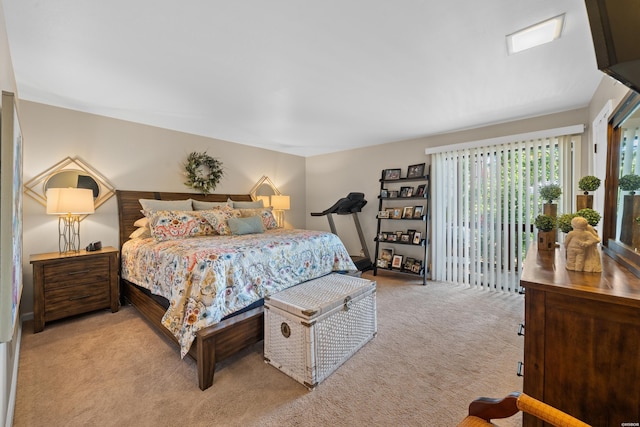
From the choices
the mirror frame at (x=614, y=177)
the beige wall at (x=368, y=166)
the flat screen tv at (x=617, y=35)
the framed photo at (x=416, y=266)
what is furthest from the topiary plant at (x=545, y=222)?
the framed photo at (x=416, y=266)

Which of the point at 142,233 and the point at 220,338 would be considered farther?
the point at 142,233

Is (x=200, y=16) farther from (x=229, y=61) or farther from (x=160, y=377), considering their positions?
(x=160, y=377)

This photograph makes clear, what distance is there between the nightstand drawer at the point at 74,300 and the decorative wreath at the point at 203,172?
1.73 m

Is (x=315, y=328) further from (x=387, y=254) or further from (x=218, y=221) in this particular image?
(x=387, y=254)

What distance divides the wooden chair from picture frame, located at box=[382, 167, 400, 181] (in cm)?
374

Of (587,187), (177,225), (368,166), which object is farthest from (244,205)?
(587,187)

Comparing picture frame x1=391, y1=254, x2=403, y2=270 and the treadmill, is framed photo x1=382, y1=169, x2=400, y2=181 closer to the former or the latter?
the treadmill

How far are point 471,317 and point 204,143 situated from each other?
433 centimetres

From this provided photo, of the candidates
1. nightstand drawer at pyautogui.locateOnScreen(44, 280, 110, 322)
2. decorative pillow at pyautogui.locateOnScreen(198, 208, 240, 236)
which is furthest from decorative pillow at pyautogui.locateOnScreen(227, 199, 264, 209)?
nightstand drawer at pyautogui.locateOnScreen(44, 280, 110, 322)

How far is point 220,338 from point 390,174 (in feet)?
12.0

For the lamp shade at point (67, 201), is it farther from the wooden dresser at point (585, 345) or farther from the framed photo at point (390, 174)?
the framed photo at point (390, 174)

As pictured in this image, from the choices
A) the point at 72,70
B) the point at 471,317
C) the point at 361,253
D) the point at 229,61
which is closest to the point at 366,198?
the point at 361,253

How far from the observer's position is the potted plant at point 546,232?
1679mm

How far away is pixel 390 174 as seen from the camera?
452 centimetres
